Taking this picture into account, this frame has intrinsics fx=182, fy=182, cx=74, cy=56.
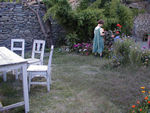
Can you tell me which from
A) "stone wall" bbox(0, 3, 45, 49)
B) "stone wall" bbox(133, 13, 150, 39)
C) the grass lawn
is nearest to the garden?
the grass lawn

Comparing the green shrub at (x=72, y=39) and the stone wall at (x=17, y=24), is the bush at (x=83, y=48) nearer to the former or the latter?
the green shrub at (x=72, y=39)

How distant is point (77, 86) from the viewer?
411cm

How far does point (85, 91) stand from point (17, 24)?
597 centimetres

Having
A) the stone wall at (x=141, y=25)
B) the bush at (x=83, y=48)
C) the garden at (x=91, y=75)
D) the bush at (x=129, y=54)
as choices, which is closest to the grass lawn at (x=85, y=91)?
the garden at (x=91, y=75)

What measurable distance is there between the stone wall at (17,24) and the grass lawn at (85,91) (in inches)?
153

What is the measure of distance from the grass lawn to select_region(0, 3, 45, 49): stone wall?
3.89m

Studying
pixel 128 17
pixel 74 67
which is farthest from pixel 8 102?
pixel 128 17

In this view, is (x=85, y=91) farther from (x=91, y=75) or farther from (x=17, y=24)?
(x=17, y=24)

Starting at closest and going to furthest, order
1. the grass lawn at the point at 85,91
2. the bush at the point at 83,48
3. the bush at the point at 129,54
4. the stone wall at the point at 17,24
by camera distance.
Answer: the grass lawn at the point at 85,91 < the bush at the point at 129,54 < the bush at the point at 83,48 < the stone wall at the point at 17,24

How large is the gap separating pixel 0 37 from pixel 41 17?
2132 mm

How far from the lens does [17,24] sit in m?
8.52

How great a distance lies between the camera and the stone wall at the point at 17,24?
27.1ft

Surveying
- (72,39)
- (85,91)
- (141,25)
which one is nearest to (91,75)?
(85,91)

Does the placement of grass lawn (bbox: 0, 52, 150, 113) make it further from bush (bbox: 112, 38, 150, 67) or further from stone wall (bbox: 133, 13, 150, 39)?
stone wall (bbox: 133, 13, 150, 39)
